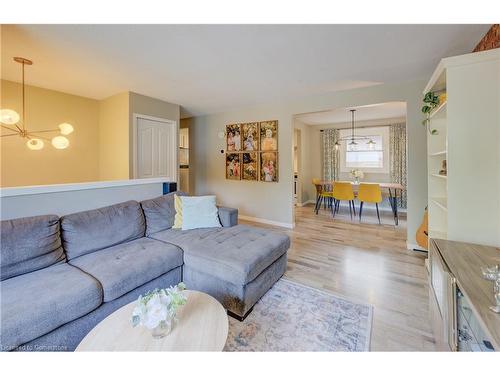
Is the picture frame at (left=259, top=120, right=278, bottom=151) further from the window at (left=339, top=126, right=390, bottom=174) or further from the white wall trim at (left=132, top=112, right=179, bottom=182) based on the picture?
the window at (left=339, top=126, right=390, bottom=174)

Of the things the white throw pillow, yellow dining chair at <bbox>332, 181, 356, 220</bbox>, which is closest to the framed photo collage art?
yellow dining chair at <bbox>332, 181, 356, 220</bbox>

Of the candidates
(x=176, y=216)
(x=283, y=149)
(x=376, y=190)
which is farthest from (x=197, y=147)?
(x=376, y=190)

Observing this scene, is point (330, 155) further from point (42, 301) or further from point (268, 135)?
point (42, 301)

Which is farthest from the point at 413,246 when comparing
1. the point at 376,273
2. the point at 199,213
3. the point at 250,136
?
the point at 250,136

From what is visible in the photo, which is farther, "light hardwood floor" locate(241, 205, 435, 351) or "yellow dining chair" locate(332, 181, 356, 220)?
"yellow dining chair" locate(332, 181, 356, 220)

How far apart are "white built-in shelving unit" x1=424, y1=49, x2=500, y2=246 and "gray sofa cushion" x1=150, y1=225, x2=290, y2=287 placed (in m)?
1.45

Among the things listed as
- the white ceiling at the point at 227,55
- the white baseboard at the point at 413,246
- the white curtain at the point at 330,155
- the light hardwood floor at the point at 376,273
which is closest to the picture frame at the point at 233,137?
the white ceiling at the point at 227,55

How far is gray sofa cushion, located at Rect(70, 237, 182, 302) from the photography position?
1498 mm

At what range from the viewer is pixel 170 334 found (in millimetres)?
1034

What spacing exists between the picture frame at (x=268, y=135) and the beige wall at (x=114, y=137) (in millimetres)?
2378

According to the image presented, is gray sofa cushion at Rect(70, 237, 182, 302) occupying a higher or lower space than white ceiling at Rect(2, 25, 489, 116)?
lower

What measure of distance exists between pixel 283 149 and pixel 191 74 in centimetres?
209
